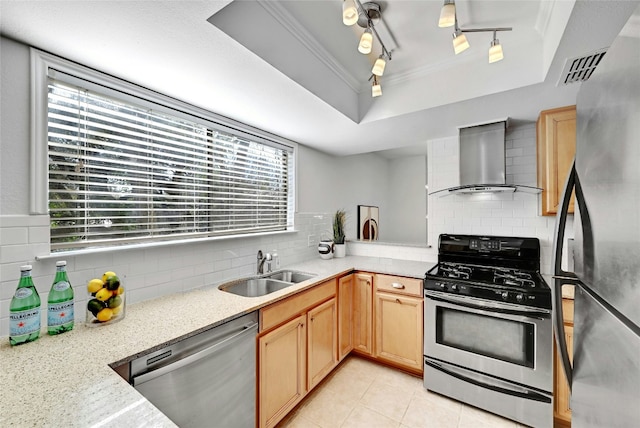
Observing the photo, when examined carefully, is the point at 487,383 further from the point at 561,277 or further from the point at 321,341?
the point at 561,277

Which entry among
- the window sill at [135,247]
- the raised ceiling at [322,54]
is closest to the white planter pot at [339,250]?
the window sill at [135,247]

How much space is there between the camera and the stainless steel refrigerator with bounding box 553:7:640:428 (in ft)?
1.58

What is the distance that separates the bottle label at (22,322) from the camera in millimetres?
1035

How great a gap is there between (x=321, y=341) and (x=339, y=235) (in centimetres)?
132

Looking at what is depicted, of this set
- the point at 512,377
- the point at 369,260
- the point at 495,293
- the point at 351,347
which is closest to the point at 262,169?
the point at 369,260

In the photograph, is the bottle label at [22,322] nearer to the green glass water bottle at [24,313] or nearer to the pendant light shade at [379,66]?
the green glass water bottle at [24,313]

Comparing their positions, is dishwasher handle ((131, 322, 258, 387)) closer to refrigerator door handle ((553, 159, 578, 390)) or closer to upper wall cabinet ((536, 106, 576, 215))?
refrigerator door handle ((553, 159, 578, 390))

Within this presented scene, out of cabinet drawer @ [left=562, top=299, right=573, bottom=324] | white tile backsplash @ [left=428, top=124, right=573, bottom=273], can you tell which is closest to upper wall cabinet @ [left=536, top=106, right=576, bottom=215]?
white tile backsplash @ [left=428, top=124, right=573, bottom=273]

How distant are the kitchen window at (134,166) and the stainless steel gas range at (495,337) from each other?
5.81 ft

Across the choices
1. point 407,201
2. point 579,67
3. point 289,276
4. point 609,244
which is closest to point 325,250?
point 289,276

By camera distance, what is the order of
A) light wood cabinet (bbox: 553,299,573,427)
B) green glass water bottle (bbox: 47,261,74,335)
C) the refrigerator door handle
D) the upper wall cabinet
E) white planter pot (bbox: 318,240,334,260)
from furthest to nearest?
white planter pot (bbox: 318,240,334,260), the upper wall cabinet, light wood cabinet (bbox: 553,299,573,427), green glass water bottle (bbox: 47,261,74,335), the refrigerator door handle

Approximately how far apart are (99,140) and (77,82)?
29cm

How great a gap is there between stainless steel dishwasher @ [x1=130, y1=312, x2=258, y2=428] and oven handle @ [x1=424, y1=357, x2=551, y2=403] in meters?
1.41

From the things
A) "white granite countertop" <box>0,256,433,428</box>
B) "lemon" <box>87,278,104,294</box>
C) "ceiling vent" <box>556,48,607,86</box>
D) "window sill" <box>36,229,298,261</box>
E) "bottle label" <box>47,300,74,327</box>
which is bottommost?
"white granite countertop" <box>0,256,433,428</box>
